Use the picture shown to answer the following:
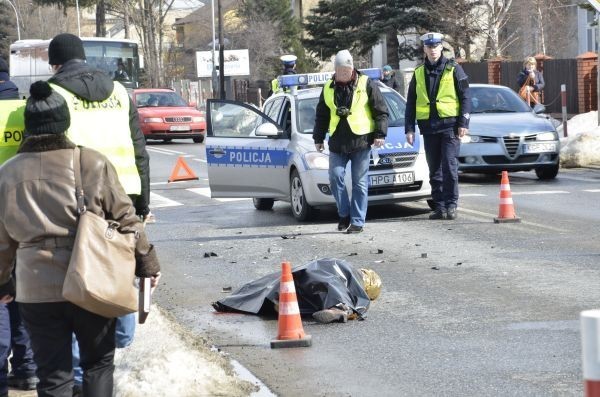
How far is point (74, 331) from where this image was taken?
16.5 feet

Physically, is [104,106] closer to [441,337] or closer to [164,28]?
[441,337]

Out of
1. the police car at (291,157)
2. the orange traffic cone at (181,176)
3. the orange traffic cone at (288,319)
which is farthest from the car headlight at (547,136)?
the orange traffic cone at (288,319)

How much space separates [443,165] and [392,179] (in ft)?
2.16

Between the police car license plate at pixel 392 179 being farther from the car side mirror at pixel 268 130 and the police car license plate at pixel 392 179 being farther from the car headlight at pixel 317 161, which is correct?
the car side mirror at pixel 268 130

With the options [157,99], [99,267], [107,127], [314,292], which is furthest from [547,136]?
[157,99]

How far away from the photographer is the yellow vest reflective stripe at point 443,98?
13945mm

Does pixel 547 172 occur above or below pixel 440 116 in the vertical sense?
below

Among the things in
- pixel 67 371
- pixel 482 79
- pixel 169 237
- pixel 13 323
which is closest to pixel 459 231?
pixel 169 237

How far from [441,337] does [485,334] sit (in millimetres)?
276

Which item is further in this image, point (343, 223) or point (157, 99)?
point (157, 99)

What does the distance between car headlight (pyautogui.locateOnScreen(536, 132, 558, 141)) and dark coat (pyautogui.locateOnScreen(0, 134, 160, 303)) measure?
1387 cm

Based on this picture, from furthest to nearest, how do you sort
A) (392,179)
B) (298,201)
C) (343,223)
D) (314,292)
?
(298,201), (392,179), (343,223), (314,292)

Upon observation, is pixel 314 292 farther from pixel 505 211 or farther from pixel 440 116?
pixel 440 116

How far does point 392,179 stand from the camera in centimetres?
1430
